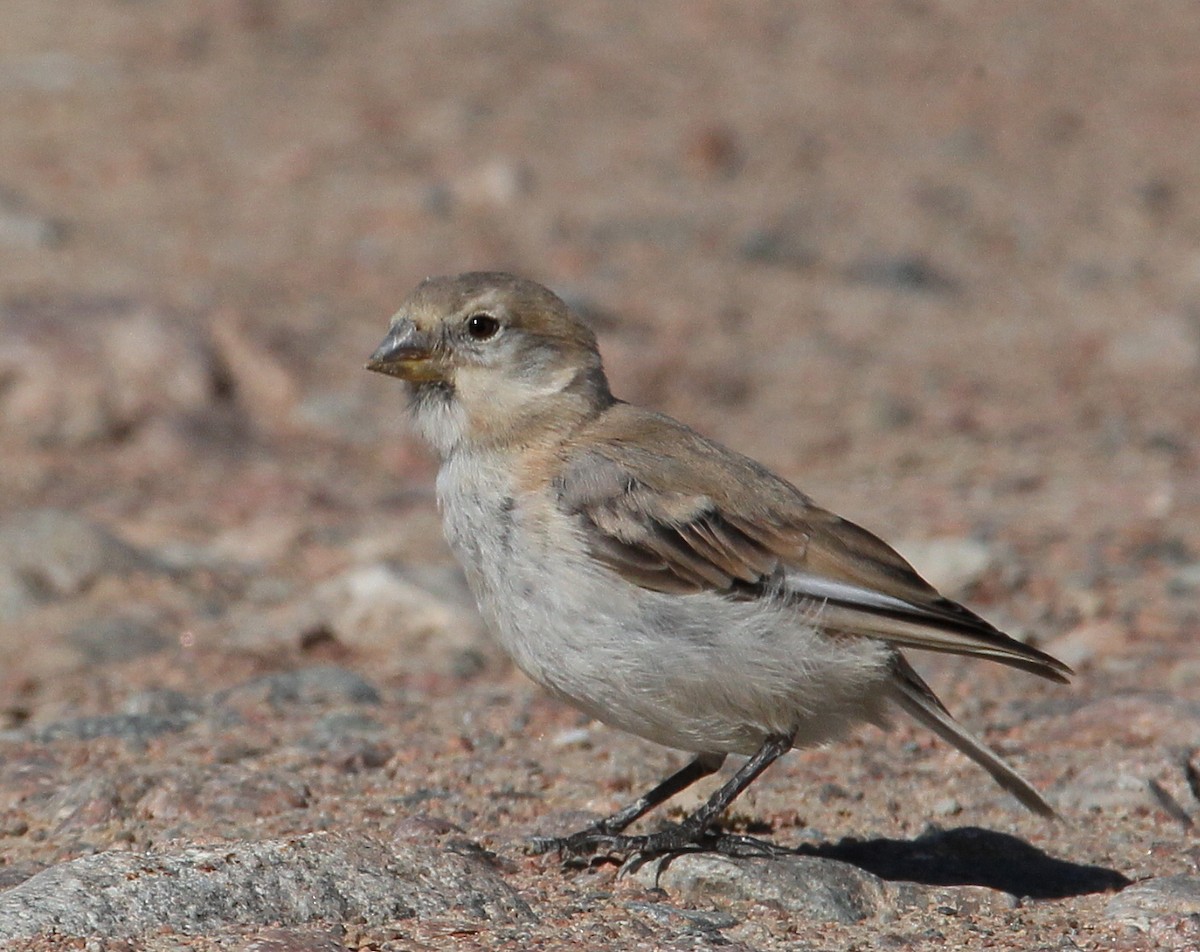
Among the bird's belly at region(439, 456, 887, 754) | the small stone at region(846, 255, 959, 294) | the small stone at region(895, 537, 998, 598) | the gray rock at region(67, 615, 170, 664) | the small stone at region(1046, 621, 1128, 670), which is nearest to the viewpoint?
the bird's belly at region(439, 456, 887, 754)

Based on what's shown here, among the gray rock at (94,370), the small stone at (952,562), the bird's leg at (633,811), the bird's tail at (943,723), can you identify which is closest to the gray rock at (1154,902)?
the bird's tail at (943,723)

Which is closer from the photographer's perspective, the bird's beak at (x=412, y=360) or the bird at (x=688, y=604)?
Answer: the bird at (x=688, y=604)

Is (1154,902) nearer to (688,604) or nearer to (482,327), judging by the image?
(688,604)

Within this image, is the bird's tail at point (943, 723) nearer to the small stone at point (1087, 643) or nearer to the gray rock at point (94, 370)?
the small stone at point (1087, 643)

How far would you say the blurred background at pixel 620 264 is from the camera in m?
8.03

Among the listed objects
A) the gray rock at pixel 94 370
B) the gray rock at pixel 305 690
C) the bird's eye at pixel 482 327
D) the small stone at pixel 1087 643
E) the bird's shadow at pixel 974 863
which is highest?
the bird's eye at pixel 482 327

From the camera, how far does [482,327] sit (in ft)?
17.4

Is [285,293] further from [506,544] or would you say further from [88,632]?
[506,544]

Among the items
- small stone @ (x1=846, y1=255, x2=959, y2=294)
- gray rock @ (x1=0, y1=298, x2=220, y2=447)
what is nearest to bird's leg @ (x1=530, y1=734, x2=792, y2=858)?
gray rock @ (x1=0, y1=298, x2=220, y2=447)

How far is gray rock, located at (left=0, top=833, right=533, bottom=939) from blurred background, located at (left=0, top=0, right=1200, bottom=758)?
2.64 meters

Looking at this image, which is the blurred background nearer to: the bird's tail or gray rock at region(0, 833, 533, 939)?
the bird's tail

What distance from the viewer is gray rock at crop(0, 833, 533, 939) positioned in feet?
13.0

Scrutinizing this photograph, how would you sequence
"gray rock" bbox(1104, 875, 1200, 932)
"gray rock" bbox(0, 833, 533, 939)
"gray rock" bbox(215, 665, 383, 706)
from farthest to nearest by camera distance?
"gray rock" bbox(215, 665, 383, 706), "gray rock" bbox(1104, 875, 1200, 932), "gray rock" bbox(0, 833, 533, 939)

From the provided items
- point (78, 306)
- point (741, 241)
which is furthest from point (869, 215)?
point (78, 306)
